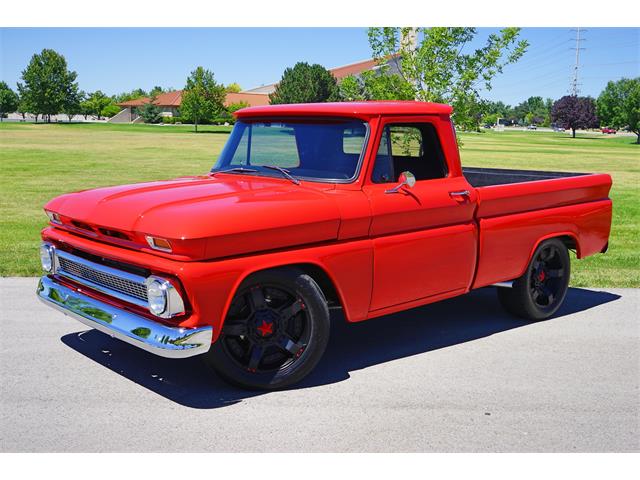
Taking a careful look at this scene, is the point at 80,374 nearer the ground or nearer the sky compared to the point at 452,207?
nearer the ground

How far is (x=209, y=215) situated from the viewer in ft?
14.1

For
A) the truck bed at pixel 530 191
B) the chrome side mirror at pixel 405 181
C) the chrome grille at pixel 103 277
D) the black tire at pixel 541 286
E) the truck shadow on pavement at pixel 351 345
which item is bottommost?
the truck shadow on pavement at pixel 351 345

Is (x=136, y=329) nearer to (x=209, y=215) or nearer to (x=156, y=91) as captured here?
(x=209, y=215)

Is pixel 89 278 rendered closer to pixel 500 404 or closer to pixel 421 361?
pixel 421 361

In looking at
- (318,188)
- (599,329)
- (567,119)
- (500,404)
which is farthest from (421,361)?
(567,119)

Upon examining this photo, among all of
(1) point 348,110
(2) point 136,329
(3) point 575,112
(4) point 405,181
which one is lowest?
(2) point 136,329

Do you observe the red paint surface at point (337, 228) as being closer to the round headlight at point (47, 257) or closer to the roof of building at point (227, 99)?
the round headlight at point (47, 257)

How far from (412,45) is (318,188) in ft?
25.2

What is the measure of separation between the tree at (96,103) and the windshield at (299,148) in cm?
14037

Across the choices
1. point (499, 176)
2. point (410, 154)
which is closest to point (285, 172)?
point (410, 154)

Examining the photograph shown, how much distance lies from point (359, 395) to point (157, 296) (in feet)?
4.75

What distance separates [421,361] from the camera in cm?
541

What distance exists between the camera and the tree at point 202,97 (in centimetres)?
9062

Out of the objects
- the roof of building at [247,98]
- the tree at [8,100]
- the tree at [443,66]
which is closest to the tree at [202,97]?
the roof of building at [247,98]
